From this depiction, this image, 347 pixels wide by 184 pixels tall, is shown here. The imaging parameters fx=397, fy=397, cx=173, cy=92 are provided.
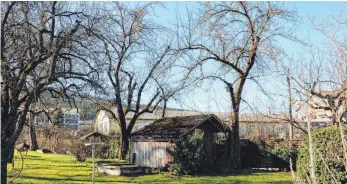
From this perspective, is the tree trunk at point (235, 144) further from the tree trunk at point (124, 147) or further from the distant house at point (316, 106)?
the distant house at point (316, 106)

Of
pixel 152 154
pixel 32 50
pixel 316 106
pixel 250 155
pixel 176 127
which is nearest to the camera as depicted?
pixel 32 50

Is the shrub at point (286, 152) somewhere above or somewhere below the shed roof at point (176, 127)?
below

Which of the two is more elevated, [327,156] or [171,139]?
[171,139]

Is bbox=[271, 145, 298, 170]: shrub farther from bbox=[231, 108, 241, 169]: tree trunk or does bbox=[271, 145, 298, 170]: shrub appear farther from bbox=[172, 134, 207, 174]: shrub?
bbox=[172, 134, 207, 174]: shrub

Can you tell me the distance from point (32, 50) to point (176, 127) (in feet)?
45.1

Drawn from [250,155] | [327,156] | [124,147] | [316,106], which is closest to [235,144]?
[250,155]

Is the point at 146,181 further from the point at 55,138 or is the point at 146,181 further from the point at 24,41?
the point at 55,138

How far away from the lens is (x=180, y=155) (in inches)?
840

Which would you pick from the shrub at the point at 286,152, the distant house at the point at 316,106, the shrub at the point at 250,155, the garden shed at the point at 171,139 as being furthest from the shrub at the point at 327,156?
the shrub at the point at 250,155

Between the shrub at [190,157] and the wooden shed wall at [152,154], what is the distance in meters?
2.32

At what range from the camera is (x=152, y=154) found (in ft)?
81.6

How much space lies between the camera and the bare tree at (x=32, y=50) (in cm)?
1137

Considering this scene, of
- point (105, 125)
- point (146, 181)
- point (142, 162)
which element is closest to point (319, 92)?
point (146, 181)

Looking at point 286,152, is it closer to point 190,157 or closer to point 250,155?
point 250,155
